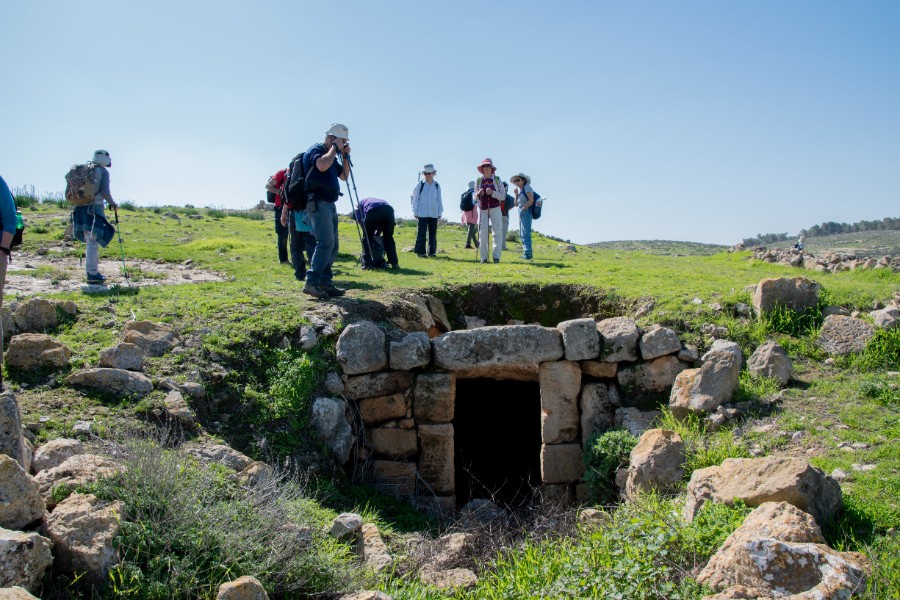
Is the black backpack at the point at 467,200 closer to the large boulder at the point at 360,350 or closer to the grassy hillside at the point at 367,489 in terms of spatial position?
the grassy hillside at the point at 367,489

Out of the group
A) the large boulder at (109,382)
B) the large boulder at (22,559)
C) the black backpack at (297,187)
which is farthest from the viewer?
the black backpack at (297,187)

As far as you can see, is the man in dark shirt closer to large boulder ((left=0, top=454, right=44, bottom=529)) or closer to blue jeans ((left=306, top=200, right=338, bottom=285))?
blue jeans ((left=306, top=200, right=338, bottom=285))

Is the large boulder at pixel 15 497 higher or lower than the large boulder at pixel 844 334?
lower

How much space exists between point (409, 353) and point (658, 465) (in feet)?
10.5

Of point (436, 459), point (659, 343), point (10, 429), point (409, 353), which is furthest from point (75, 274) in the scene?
point (659, 343)

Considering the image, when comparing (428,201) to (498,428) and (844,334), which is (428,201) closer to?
(498,428)

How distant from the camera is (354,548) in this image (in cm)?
555

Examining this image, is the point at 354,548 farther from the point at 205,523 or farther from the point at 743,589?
the point at 743,589

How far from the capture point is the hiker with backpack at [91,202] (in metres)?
9.53

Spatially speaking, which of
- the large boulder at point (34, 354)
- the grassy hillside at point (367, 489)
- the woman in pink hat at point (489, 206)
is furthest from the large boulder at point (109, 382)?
the woman in pink hat at point (489, 206)

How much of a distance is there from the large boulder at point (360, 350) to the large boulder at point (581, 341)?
2.21m

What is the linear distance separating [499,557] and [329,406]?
9.58ft

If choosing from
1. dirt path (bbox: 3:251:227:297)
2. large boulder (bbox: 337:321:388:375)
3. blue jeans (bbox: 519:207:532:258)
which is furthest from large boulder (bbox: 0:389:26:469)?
blue jeans (bbox: 519:207:532:258)

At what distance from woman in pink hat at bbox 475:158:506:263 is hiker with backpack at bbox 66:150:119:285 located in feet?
21.1
